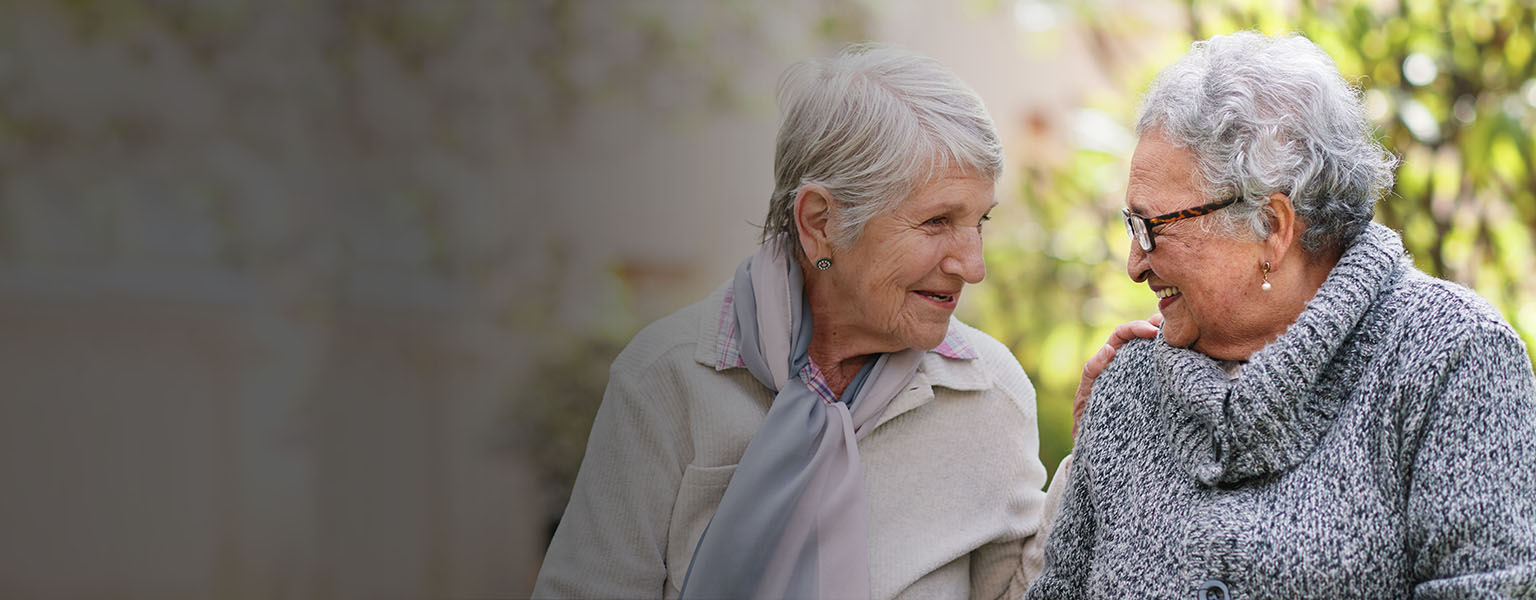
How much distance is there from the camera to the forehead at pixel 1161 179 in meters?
1.63

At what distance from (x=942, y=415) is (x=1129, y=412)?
312 mm

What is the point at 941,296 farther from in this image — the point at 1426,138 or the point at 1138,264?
the point at 1426,138

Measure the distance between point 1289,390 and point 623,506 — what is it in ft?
3.15

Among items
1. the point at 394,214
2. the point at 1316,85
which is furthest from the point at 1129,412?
the point at 394,214

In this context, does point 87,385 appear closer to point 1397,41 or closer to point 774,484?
point 774,484

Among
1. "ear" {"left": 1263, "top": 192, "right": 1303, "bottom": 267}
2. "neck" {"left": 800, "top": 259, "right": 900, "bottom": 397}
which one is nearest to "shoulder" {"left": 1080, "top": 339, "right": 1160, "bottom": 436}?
"ear" {"left": 1263, "top": 192, "right": 1303, "bottom": 267}

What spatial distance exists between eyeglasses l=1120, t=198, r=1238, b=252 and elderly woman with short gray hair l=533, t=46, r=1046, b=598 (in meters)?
0.25

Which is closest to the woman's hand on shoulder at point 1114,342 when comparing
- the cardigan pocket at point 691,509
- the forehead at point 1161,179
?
the forehead at point 1161,179

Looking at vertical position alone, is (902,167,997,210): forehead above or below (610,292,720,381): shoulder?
above

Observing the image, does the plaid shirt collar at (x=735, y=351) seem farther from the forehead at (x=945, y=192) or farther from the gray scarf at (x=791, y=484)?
the forehead at (x=945, y=192)

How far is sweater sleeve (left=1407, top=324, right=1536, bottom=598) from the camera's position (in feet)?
4.56

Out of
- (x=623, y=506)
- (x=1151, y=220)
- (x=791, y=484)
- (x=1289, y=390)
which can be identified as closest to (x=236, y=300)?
(x=623, y=506)

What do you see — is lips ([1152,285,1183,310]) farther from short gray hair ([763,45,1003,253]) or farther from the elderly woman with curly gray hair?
short gray hair ([763,45,1003,253])

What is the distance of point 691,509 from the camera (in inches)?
73.8
